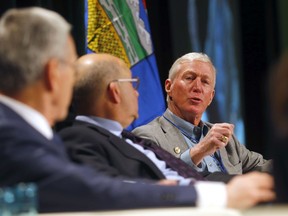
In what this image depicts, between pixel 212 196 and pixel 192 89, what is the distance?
1.64m

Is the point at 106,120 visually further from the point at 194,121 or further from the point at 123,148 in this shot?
the point at 194,121

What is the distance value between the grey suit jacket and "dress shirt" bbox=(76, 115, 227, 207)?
0.53 metres

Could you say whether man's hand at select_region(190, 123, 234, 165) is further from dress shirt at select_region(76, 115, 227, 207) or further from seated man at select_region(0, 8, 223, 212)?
seated man at select_region(0, 8, 223, 212)

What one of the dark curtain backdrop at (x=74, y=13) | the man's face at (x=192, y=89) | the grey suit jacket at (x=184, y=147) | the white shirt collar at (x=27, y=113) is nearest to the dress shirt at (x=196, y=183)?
the white shirt collar at (x=27, y=113)

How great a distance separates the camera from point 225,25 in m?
4.02

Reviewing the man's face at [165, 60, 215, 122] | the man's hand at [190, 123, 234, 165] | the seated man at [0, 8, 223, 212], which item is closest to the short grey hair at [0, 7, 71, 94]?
the seated man at [0, 8, 223, 212]

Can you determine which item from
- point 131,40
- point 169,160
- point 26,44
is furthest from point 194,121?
point 26,44

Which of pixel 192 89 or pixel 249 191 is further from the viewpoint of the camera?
pixel 192 89

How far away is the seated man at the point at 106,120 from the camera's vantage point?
202 centimetres

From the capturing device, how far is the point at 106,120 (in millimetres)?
2201

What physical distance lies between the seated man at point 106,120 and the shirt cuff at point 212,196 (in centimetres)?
37

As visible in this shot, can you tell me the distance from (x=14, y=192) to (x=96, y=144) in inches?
26.3

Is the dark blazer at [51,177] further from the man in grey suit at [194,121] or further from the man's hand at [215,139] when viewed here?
the man in grey suit at [194,121]

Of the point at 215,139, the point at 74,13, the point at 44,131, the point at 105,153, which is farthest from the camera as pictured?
the point at 74,13
